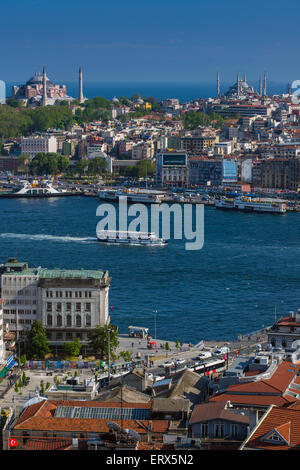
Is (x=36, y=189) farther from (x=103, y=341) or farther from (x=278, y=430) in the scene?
(x=278, y=430)

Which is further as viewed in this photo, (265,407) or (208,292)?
(208,292)

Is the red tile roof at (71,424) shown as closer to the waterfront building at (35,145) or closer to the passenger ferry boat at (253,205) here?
the passenger ferry boat at (253,205)

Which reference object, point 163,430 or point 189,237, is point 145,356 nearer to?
point 163,430

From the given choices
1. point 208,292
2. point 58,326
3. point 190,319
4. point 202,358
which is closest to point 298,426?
point 202,358

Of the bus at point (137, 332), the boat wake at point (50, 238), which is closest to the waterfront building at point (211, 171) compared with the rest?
the boat wake at point (50, 238)

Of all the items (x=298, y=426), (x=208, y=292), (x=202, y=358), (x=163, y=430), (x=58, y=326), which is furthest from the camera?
(x=208, y=292)

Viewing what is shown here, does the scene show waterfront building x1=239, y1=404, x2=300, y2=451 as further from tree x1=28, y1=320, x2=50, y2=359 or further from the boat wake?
the boat wake
